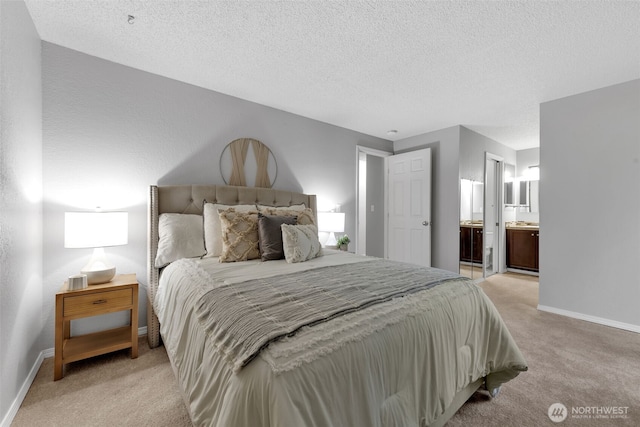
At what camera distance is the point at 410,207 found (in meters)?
4.45

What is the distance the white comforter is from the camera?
795mm

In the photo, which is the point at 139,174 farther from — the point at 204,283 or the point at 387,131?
the point at 387,131

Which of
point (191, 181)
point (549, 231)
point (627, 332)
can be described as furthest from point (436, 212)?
point (191, 181)

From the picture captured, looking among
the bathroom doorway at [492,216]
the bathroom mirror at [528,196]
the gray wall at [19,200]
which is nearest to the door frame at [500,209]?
the bathroom doorway at [492,216]

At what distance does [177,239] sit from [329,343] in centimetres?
188

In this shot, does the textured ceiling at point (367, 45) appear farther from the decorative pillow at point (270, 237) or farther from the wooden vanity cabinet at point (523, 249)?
the wooden vanity cabinet at point (523, 249)

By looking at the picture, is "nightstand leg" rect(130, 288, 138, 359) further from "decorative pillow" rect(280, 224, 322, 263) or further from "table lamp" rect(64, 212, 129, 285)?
"decorative pillow" rect(280, 224, 322, 263)

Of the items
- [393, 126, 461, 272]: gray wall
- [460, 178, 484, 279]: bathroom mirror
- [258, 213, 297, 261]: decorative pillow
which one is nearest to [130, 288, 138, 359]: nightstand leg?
[258, 213, 297, 261]: decorative pillow

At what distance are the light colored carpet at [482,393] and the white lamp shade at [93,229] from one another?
36.2 inches

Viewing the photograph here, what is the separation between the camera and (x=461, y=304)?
4.80 feet

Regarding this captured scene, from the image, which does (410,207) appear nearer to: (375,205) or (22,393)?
(375,205)

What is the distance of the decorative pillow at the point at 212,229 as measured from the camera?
2.37m

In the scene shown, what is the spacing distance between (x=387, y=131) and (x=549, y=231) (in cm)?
254

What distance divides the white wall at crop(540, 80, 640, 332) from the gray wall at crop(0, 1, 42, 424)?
15.5 feet
